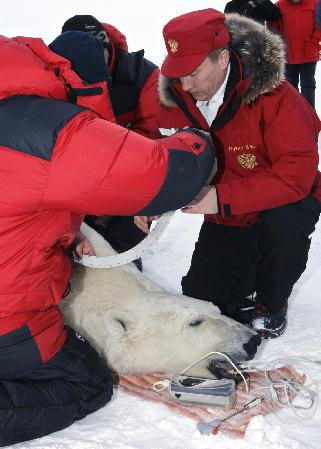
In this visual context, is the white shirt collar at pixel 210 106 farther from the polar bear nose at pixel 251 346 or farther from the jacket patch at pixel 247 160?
the polar bear nose at pixel 251 346

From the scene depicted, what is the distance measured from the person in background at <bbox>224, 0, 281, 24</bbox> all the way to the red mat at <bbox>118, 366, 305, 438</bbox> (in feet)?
12.0

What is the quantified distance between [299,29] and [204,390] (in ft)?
17.2

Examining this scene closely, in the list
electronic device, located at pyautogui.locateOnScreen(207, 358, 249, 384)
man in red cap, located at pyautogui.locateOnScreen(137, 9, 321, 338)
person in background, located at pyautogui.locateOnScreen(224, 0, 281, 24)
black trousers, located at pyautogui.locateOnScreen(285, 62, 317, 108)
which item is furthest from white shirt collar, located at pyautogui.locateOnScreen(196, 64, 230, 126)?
black trousers, located at pyautogui.locateOnScreen(285, 62, 317, 108)

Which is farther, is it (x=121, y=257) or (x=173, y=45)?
(x=121, y=257)

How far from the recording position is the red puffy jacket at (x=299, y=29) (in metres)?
6.42

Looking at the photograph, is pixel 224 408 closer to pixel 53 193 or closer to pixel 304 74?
pixel 53 193

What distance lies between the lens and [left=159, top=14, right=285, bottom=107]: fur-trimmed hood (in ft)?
8.87

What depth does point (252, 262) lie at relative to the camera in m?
3.27

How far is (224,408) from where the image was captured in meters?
2.39

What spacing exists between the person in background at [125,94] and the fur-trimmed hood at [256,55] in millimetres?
1009

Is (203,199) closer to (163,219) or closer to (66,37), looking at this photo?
(163,219)

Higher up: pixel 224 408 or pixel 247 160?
pixel 247 160

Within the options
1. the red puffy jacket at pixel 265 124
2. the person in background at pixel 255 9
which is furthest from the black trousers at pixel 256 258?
the person in background at pixel 255 9

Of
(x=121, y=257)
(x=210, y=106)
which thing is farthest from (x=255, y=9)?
(x=121, y=257)
